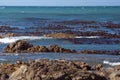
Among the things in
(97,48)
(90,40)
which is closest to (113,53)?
Answer: (97,48)

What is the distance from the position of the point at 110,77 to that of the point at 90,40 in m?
28.4

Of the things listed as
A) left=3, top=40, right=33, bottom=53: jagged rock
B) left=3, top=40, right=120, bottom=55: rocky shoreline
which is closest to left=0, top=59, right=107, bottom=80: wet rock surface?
left=3, top=40, right=120, bottom=55: rocky shoreline

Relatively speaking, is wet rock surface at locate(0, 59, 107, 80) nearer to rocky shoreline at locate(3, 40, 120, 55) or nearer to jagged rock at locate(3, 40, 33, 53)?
rocky shoreline at locate(3, 40, 120, 55)

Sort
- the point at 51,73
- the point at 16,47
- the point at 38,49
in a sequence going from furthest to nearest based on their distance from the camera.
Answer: the point at 16,47
the point at 38,49
the point at 51,73

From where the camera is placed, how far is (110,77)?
12867 mm

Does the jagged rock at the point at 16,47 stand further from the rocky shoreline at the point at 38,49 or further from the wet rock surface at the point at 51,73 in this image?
the wet rock surface at the point at 51,73

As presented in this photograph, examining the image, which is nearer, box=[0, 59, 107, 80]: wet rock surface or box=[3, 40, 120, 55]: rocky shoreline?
box=[0, 59, 107, 80]: wet rock surface

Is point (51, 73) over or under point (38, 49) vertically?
over

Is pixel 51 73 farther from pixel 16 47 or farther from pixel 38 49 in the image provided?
pixel 16 47

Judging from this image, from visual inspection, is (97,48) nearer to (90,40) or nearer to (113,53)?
(113,53)

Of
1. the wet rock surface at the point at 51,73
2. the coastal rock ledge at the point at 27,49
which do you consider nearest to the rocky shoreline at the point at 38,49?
the coastal rock ledge at the point at 27,49

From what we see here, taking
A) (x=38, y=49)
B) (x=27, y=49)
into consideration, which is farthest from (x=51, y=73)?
(x=27, y=49)

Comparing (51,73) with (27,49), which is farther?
(27,49)

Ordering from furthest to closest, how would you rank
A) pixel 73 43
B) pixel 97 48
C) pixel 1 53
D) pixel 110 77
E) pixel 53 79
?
pixel 73 43, pixel 97 48, pixel 1 53, pixel 110 77, pixel 53 79
